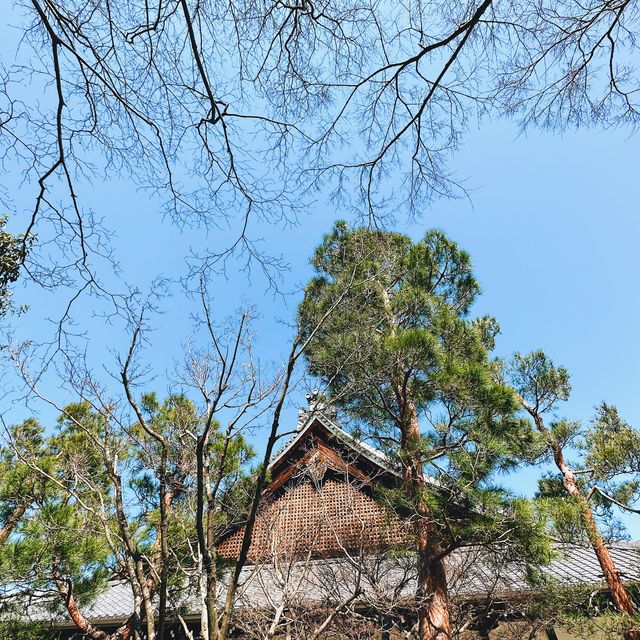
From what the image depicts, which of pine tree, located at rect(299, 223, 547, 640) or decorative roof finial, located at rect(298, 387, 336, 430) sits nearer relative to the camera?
decorative roof finial, located at rect(298, 387, 336, 430)

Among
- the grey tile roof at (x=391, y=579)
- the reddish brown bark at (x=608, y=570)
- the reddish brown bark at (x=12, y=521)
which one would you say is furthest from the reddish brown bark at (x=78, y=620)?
the reddish brown bark at (x=608, y=570)

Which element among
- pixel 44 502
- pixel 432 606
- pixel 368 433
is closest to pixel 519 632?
pixel 432 606

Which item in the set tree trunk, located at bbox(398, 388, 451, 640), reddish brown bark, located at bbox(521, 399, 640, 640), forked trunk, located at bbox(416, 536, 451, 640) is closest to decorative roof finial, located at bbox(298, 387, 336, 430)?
tree trunk, located at bbox(398, 388, 451, 640)

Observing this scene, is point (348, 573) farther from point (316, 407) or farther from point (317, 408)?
point (316, 407)

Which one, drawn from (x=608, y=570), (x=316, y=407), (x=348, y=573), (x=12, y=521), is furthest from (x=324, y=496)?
(x=316, y=407)

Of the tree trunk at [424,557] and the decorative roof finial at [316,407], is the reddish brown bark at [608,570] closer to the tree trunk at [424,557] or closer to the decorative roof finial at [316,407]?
the tree trunk at [424,557]

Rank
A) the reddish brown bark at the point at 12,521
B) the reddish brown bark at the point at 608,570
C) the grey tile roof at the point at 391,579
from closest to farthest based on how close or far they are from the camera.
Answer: the reddish brown bark at the point at 608,570 < the grey tile roof at the point at 391,579 < the reddish brown bark at the point at 12,521

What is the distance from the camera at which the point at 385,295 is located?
7555 mm

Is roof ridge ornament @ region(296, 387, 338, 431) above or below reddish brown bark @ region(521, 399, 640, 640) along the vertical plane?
above

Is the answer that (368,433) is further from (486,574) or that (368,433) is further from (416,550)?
(486,574)

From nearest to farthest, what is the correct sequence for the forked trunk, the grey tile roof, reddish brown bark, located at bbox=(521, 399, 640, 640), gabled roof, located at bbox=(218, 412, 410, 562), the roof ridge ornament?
the roof ridge ornament → the forked trunk → reddish brown bark, located at bbox=(521, 399, 640, 640) → the grey tile roof → gabled roof, located at bbox=(218, 412, 410, 562)

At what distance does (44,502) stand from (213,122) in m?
7.03

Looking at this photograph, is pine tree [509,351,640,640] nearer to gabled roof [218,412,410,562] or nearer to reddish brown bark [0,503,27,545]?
gabled roof [218,412,410,562]

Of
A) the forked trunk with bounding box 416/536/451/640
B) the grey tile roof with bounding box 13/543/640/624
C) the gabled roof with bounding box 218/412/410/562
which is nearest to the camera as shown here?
the forked trunk with bounding box 416/536/451/640
